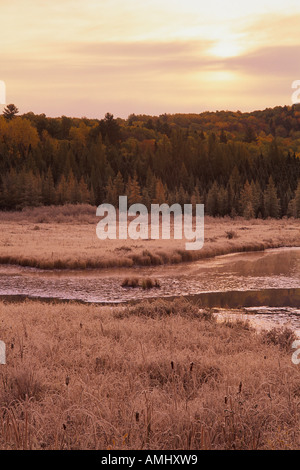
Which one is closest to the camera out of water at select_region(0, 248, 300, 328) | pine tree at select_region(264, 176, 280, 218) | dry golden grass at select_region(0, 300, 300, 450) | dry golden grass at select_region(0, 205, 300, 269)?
dry golden grass at select_region(0, 300, 300, 450)

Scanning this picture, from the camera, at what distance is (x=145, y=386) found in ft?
24.5

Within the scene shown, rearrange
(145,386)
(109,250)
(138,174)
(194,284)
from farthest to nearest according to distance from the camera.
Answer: (138,174) → (109,250) → (194,284) → (145,386)

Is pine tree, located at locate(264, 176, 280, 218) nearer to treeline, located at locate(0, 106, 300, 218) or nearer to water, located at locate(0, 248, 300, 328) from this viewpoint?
treeline, located at locate(0, 106, 300, 218)

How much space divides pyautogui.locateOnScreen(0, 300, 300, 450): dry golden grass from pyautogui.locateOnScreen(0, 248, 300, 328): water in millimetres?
5627

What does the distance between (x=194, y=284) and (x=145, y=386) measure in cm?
1511

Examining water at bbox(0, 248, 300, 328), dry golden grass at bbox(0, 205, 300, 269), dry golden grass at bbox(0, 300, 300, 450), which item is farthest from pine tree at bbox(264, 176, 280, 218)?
dry golden grass at bbox(0, 300, 300, 450)

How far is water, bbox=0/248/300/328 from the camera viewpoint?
1883 centimetres

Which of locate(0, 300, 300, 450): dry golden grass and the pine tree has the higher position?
the pine tree

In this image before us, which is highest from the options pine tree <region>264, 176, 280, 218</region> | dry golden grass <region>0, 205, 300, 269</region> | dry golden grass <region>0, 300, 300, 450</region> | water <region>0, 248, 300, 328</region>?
pine tree <region>264, 176, 280, 218</region>

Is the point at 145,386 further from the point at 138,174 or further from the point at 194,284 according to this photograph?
the point at 138,174

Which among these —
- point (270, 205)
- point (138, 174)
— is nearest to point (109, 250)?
point (270, 205)

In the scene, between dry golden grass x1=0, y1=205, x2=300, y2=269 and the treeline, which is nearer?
dry golden grass x1=0, y1=205, x2=300, y2=269

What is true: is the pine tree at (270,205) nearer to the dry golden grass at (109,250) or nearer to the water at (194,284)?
the dry golden grass at (109,250)
